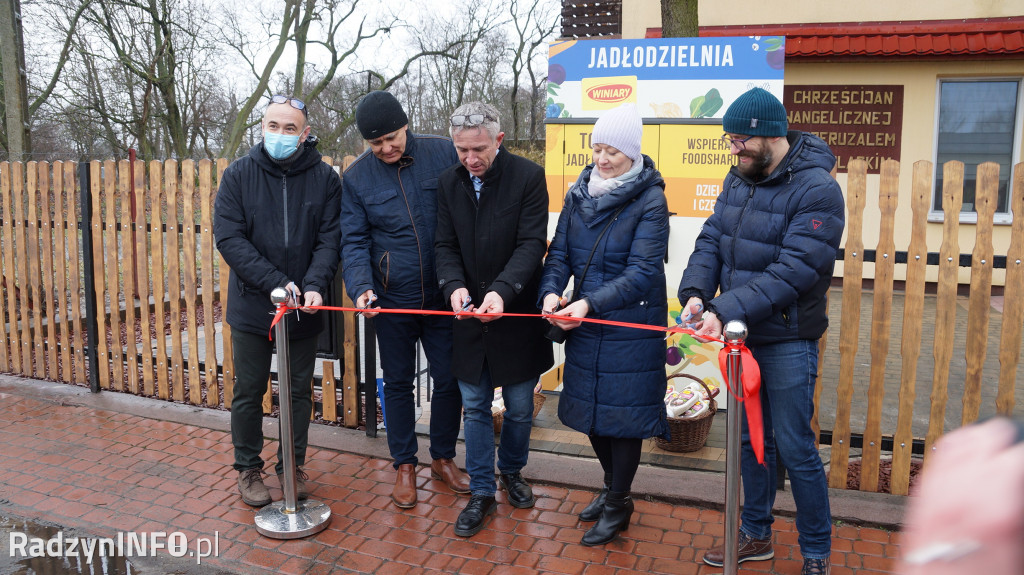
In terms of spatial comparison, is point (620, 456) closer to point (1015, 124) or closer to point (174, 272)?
point (174, 272)

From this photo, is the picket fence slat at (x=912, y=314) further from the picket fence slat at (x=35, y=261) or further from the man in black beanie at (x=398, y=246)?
the picket fence slat at (x=35, y=261)

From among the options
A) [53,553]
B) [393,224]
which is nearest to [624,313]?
[393,224]

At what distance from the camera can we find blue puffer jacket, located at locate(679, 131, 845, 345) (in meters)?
2.95

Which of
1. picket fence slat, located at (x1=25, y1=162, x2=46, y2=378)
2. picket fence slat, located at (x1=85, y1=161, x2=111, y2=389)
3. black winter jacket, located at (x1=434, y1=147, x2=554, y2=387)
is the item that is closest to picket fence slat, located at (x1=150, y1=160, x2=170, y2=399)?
picket fence slat, located at (x1=85, y1=161, x2=111, y2=389)

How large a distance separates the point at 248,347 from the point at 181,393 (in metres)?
2.04

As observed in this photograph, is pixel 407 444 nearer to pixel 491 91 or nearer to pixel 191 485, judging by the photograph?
pixel 191 485

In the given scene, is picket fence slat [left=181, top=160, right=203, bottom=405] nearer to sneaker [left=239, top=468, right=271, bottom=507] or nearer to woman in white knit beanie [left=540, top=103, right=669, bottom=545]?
sneaker [left=239, top=468, right=271, bottom=507]

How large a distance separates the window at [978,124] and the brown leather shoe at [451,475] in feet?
30.1

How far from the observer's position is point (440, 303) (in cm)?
405

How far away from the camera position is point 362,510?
4.04 metres

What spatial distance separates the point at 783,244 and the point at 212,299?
3.98 meters

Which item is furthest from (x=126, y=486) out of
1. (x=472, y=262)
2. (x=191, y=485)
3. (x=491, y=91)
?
(x=491, y=91)

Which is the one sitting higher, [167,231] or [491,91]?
[491,91]

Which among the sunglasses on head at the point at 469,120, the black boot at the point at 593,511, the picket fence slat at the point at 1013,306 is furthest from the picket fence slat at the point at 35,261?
the picket fence slat at the point at 1013,306
